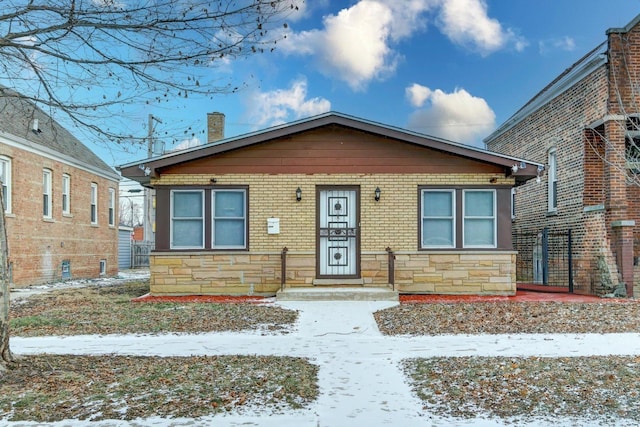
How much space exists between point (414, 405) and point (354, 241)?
7.77 meters

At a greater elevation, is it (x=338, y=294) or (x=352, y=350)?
(x=338, y=294)

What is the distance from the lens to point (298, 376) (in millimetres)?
5895

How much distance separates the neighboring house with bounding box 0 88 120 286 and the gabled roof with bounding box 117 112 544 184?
2886 millimetres

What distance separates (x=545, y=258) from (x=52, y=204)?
15.8 meters

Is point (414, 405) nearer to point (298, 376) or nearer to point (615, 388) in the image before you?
point (298, 376)

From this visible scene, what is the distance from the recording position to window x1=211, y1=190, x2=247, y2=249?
12703 millimetres

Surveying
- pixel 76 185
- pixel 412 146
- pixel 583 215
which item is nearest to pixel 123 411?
pixel 412 146

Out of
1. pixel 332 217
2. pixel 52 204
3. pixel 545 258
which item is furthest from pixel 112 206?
pixel 545 258

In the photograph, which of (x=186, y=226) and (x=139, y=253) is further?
(x=139, y=253)

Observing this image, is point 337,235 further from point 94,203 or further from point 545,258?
point 94,203

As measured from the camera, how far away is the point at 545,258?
49.1ft

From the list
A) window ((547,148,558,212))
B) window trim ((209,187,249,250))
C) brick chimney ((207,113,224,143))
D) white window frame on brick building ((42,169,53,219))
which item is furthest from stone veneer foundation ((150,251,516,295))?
white window frame on brick building ((42,169,53,219))

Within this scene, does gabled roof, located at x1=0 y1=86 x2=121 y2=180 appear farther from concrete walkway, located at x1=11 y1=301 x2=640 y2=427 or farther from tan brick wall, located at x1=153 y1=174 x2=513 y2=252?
concrete walkway, located at x1=11 y1=301 x2=640 y2=427

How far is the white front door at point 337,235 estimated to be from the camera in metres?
12.7
